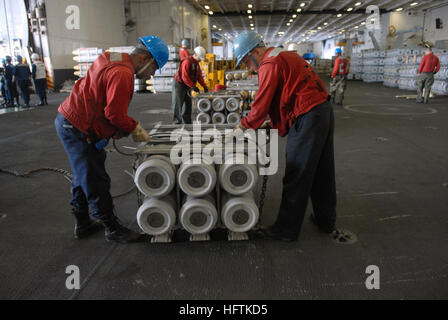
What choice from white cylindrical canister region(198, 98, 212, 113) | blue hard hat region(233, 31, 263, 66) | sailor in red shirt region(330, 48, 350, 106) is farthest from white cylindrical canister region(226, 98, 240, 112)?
sailor in red shirt region(330, 48, 350, 106)

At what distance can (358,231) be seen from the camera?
3.17 m

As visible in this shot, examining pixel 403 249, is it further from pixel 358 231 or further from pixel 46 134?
pixel 46 134

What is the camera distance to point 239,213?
112 inches

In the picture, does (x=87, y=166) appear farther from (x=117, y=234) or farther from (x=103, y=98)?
(x=117, y=234)

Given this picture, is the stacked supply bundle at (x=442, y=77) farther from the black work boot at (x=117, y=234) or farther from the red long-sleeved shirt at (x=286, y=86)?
the black work boot at (x=117, y=234)

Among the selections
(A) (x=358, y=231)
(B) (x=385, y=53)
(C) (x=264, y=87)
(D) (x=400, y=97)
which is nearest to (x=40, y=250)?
(C) (x=264, y=87)

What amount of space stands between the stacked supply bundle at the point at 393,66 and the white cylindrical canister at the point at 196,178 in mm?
20583

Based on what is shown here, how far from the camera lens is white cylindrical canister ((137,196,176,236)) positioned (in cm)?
279

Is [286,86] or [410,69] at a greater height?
[410,69]

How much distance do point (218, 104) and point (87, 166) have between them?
18.8ft

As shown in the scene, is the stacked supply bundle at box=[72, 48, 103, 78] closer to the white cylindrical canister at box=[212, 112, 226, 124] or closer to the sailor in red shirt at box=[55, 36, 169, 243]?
the white cylindrical canister at box=[212, 112, 226, 124]

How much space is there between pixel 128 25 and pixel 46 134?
17.2 metres

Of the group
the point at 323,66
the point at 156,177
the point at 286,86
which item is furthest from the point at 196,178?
the point at 323,66

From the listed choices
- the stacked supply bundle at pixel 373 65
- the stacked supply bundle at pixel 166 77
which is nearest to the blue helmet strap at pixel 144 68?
the stacked supply bundle at pixel 166 77
